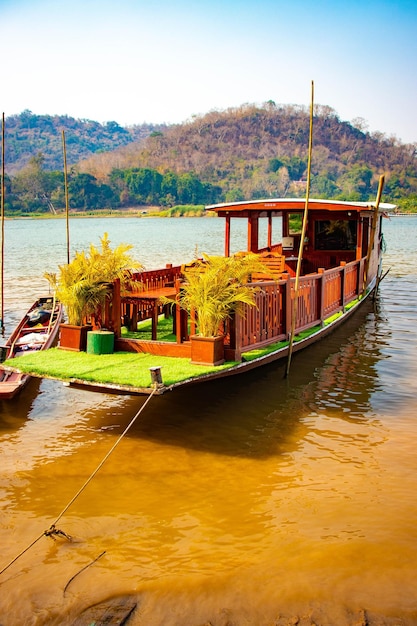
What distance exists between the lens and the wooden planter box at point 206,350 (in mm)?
7898

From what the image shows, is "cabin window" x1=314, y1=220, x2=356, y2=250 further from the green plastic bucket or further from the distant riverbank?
the distant riverbank

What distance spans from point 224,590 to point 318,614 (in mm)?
732

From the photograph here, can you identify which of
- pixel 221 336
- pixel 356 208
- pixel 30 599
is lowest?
pixel 30 599

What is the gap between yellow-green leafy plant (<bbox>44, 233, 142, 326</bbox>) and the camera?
8820mm

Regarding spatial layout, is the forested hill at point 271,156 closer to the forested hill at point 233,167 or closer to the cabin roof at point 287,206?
the forested hill at point 233,167

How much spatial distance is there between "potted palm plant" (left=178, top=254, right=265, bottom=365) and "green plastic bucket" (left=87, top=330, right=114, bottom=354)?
4.26 feet

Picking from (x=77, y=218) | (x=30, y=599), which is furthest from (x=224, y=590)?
(x=77, y=218)

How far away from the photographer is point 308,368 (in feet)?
37.8

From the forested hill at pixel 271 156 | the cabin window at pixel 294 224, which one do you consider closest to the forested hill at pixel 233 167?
the forested hill at pixel 271 156

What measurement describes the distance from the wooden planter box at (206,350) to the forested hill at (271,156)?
126 metres

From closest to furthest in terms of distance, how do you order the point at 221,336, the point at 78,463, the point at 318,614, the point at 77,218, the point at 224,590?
the point at 318,614 < the point at 224,590 < the point at 78,463 < the point at 221,336 < the point at 77,218

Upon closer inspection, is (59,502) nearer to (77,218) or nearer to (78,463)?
(78,463)

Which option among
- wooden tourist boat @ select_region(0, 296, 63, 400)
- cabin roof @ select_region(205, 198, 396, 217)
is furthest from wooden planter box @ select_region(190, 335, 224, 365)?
cabin roof @ select_region(205, 198, 396, 217)

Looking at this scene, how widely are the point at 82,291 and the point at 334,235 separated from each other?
885 cm
